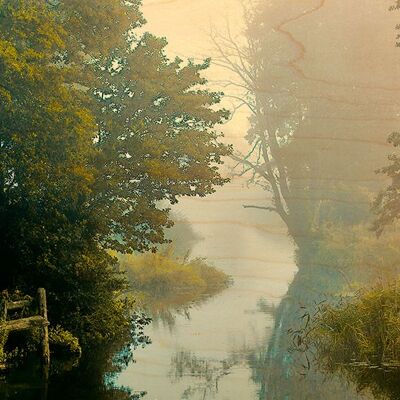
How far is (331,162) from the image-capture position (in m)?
51.7

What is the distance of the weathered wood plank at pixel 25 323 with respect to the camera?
1730 cm

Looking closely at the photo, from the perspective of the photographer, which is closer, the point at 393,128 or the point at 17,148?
the point at 17,148

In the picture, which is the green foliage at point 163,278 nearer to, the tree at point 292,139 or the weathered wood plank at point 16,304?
the tree at point 292,139

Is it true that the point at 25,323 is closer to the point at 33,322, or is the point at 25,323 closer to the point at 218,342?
the point at 33,322

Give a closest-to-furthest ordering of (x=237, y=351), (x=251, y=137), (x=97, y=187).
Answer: (x=237, y=351)
(x=97, y=187)
(x=251, y=137)

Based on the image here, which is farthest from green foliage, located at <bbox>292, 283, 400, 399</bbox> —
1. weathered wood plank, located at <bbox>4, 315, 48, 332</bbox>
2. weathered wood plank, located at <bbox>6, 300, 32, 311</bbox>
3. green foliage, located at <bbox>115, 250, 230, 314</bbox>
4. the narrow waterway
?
green foliage, located at <bbox>115, 250, 230, 314</bbox>

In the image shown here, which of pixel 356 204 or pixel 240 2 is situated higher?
pixel 240 2

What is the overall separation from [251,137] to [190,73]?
27.2 metres

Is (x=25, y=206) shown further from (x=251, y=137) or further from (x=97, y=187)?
(x=251, y=137)

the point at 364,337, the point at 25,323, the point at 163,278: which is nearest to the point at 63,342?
the point at 25,323

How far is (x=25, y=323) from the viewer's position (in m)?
17.6

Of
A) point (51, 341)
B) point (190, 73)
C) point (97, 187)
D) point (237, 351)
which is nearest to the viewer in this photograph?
point (51, 341)

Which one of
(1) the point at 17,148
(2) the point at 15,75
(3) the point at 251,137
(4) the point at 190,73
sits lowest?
(1) the point at 17,148

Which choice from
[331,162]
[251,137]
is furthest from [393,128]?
[251,137]
